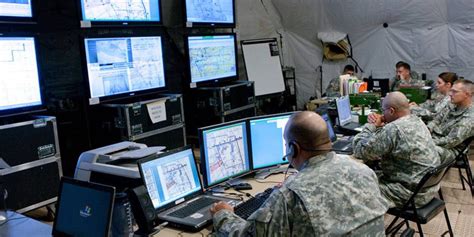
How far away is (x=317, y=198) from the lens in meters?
1.63

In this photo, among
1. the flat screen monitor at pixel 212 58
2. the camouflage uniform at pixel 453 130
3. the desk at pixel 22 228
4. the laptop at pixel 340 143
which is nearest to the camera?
the desk at pixel 22 228

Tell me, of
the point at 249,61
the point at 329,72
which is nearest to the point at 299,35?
the point at 329,72

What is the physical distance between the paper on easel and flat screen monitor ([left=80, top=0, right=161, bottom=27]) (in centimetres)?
89

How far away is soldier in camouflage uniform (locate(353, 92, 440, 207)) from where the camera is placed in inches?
120

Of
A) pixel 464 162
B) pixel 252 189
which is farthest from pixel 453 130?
Result: pixel 252 189

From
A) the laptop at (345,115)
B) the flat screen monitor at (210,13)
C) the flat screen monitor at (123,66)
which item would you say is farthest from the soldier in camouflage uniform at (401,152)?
the flat screen monitor at (210,13)

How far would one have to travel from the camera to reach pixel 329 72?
8836 mm

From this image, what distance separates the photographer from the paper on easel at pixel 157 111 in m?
4.57

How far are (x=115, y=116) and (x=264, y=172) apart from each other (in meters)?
1.91

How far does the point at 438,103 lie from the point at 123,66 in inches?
140

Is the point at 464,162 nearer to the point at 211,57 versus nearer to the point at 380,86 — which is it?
the point at 380,86

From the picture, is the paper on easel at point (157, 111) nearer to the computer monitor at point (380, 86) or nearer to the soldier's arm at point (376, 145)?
the soldier's arm at point (376, 145)

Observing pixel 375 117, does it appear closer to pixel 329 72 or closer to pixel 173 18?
pixel 173 18

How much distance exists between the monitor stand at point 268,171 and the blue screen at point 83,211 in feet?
4.24
